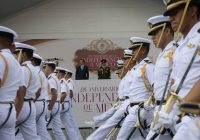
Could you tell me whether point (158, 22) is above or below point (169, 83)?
above

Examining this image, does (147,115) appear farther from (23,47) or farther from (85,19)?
(85,19)

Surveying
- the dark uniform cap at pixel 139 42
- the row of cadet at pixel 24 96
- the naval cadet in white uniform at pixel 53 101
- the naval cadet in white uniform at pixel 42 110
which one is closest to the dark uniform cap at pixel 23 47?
the row of cadet at pixel 24 96

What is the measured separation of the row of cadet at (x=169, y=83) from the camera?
286cm

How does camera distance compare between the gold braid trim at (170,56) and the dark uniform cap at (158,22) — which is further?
the dark uniform cap at (158,22)

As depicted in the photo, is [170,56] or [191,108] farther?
[170,56]

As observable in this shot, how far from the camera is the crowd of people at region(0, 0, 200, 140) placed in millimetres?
3178

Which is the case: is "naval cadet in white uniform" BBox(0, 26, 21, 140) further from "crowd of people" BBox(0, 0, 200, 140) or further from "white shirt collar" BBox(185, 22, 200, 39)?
"white shirt collar" BBox(185, 22, 200, 39)

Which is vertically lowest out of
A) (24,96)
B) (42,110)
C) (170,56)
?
(42,110)

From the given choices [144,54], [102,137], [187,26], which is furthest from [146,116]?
[187,26]

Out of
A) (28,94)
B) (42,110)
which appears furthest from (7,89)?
(42,110)

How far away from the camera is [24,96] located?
241 inches

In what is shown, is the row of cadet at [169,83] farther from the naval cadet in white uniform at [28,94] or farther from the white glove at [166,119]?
the naval cadet in white uniform at [28,94]

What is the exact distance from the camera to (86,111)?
14.3m

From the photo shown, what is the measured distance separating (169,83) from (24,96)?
2247mm
